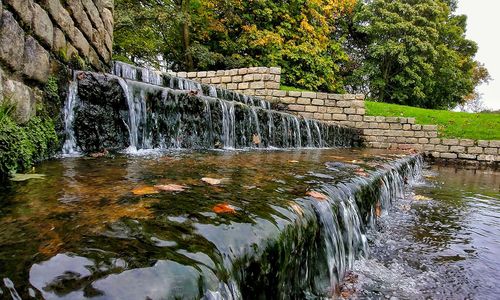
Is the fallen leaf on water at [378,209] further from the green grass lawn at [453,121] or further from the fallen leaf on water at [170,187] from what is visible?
the green grass lawn at [453,121]

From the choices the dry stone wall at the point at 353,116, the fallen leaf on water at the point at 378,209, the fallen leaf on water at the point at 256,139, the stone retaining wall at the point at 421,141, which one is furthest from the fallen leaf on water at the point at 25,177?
the stone retaining wall at the point at 421,141

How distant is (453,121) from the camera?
12328mm

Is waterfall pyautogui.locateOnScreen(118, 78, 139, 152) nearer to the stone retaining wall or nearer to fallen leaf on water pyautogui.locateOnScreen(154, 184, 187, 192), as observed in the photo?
fallen leaf on water pyautogui.locateOnScreen(154, 184, 187, 192)

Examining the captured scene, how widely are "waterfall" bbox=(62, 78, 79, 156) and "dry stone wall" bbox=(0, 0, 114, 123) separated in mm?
240

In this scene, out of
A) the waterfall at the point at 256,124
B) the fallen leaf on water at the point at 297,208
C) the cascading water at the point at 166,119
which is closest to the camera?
the fallen leaf on water at the point at 297,208

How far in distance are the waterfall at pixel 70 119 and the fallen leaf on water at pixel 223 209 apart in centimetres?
237

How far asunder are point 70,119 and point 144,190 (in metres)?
2.13

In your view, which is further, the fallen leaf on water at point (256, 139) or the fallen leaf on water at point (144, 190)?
the fallen leaf on water at point (256, 139)

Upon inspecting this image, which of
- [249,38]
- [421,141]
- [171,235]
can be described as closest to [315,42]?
[249,38]

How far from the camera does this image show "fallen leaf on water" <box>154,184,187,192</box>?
60.7 inches

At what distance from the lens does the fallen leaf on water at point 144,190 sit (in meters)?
1.44

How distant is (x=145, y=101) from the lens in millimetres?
3777

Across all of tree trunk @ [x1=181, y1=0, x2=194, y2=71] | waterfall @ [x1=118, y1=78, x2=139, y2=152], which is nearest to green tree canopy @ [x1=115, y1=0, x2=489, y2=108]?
tree trunk @ [x1=181, y1=0, x2=194, y2=71]

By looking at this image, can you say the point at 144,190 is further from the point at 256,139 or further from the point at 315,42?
the point at 315,42
